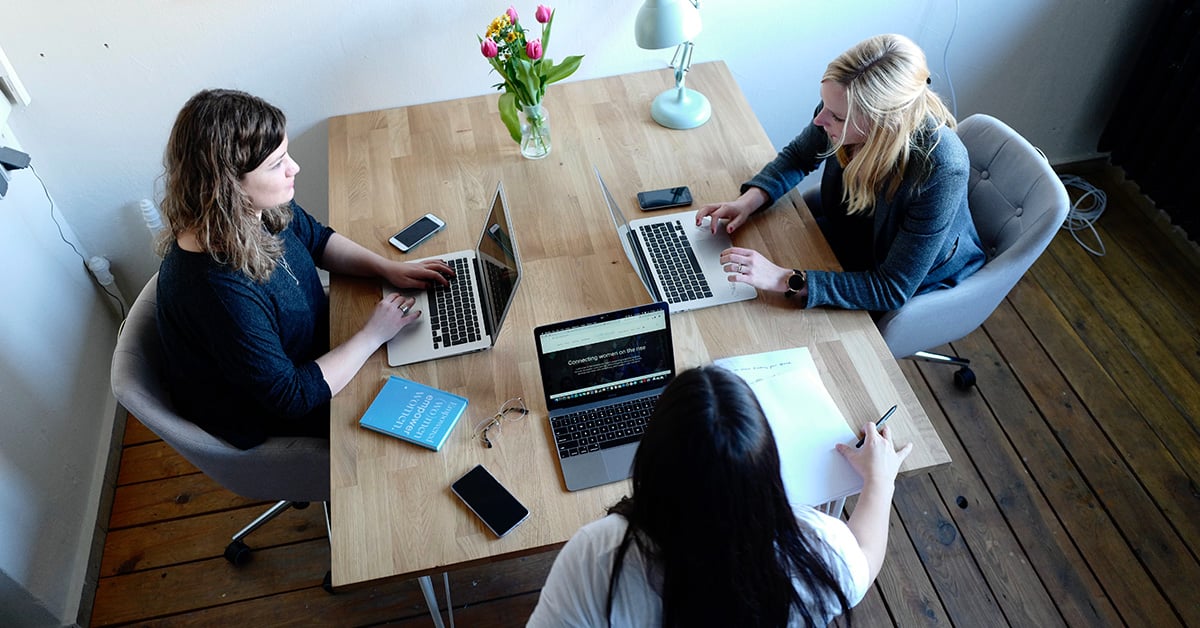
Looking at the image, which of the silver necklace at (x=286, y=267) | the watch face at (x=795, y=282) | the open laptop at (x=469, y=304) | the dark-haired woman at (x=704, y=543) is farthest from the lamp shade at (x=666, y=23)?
the dark-haired woman at (x=704, y=543)

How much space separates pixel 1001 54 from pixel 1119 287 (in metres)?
0.91

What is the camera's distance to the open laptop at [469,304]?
1.73 meters

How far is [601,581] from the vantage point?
3.83 ft

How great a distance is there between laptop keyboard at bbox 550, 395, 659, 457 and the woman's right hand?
0.41 m

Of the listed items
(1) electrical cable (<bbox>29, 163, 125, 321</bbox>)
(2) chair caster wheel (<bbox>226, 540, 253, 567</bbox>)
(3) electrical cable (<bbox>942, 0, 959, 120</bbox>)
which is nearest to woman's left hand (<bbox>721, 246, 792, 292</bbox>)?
(3) electrical cable (<bbox>942, 0, 959, 120</bbox>)

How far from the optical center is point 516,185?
216 centimetres

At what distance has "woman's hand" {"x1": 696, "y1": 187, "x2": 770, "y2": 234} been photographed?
198cm

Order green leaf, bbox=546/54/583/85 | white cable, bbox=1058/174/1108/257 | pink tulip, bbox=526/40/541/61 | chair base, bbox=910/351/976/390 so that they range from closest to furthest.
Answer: pink tulip, bbox=526/40/541/61 < green leaf, bbox=546/54/583/85 < chair base, bbox=910/351/976/390 < white cable, bbox=1058/174/1108/257

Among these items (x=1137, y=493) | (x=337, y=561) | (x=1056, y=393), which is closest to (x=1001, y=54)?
(x=1056, y=393)

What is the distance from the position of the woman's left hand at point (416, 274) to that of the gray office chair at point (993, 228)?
1.01 metres

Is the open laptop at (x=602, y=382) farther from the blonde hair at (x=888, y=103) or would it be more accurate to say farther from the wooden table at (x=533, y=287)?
the blonde hair at (x=888, y=103)

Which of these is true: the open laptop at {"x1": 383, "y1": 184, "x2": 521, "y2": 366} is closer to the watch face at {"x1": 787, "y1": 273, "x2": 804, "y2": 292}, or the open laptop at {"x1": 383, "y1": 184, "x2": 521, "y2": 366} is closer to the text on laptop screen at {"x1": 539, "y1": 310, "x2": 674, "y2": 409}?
the text on laptop screen at {"x1": 539, "y1": 310, "x2": 674, "y2": 409}

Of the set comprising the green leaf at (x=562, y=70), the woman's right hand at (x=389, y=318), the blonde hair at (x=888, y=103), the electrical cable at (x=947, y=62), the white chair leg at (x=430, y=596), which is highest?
the blonde hair at (x=888, y=103)

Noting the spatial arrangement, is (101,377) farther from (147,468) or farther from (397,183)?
(397,183)
